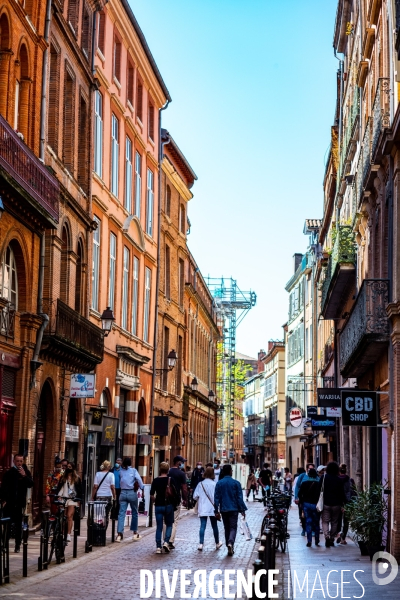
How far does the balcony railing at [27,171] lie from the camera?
1969 cm

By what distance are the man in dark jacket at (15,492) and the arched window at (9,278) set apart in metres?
4.26

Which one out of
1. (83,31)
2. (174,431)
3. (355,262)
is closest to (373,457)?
→ (355,262)

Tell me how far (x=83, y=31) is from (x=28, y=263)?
9.95 m

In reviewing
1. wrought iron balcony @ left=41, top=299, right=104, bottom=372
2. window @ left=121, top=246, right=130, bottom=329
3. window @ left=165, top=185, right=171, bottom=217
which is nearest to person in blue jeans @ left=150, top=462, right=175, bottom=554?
wrought iron balcony @ left=41, top=299, right=104, bottom=372

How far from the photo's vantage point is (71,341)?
25.1 m

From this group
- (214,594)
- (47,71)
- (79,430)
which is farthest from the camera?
(79,430)

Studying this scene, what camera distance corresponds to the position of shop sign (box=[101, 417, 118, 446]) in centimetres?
3206

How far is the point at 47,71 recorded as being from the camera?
24734 millimetres

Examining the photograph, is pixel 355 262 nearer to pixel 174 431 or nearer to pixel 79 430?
pixel 79 430

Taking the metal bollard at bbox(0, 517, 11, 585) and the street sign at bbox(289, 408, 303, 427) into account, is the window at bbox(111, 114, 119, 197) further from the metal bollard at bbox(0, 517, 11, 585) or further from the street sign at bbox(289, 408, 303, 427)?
the metal bollard at bbox(0, 517, 11, 585)

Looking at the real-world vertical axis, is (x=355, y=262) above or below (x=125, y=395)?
above

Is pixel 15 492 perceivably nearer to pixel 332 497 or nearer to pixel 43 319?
pixel 43 319

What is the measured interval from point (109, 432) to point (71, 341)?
836cm

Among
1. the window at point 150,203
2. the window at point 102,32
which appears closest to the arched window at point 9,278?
the window at point 102,32
